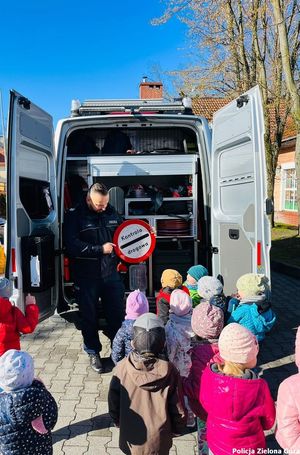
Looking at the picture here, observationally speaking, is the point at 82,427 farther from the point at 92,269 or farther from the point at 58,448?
the point at 92,269

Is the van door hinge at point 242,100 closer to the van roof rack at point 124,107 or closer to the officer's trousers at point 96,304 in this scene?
the van roof rack at point 124,107

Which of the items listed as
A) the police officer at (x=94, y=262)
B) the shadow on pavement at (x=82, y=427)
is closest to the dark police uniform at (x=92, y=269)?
the police officer at (x=94, y=262)

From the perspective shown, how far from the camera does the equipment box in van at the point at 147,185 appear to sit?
3.44m

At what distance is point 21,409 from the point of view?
1868mm

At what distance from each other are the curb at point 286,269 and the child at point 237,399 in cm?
645

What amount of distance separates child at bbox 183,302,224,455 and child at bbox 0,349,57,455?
0.81m

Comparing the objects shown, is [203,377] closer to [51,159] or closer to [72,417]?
[72,417]

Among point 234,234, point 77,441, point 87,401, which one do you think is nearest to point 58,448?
point 77,441

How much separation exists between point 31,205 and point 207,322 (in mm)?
2278

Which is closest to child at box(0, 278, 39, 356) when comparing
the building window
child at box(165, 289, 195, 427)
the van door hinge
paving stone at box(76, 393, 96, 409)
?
paving stone at box(76, 393, 96, 409)

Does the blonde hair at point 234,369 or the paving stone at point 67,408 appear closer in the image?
the blonde hair at point 234,369

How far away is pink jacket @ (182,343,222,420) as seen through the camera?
233cm

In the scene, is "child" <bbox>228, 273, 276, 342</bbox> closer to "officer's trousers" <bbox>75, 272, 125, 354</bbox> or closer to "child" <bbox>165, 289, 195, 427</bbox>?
"child" <bbox>165, 289, 195, 427</bbox>

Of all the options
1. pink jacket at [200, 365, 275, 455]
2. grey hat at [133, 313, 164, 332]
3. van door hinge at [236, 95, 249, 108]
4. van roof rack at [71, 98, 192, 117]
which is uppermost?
van roof rack at [71, 98, 192, 117]
